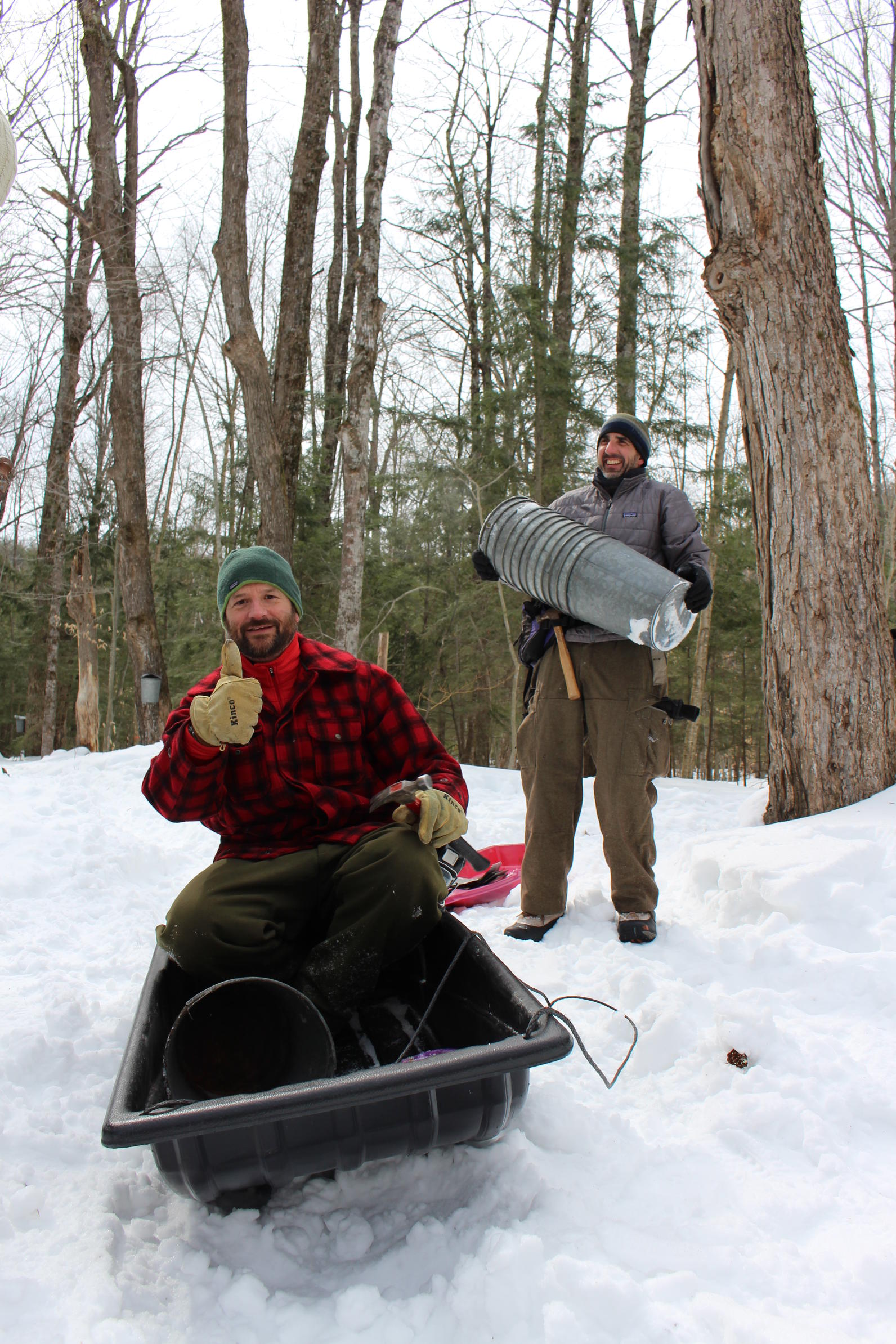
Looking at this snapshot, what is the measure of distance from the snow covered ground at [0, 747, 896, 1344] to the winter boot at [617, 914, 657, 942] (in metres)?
0.06

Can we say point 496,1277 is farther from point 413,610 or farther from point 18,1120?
point 413,610

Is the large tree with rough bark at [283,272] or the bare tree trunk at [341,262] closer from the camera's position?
the large tree with rough bark at [283,272]

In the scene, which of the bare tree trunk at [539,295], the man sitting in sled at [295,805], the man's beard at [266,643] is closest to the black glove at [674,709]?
the man sitting in sled at [295,805]

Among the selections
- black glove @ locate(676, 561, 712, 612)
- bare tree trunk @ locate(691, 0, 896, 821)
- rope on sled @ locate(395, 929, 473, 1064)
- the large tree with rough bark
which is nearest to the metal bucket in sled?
rope on sled @ locate(395, 929, 473, 1064)

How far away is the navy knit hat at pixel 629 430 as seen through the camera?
3180 millimetres

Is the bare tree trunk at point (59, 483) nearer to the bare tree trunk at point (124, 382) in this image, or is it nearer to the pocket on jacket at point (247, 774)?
the bare tree trunk at point (124, 382)

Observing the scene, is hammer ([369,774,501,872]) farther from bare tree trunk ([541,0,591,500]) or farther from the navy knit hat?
bare tree trunk ([541,0,591,500])

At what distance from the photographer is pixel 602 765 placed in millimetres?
3068

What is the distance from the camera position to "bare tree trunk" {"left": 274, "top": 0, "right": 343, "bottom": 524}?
866 cm

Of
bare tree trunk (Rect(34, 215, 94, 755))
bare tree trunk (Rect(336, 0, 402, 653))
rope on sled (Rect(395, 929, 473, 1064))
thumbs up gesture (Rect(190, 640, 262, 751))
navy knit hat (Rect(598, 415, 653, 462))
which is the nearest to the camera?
rope on sled (Rect(395, 929, 473, 1064))

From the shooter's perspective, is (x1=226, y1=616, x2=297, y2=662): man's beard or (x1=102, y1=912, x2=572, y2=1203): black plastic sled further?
(x1=226, y1=616, x2=297, y2=662): man's beard

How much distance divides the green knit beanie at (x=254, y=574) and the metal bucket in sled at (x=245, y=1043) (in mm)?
1018

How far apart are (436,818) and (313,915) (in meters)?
0.41

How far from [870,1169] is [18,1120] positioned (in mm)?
1803
